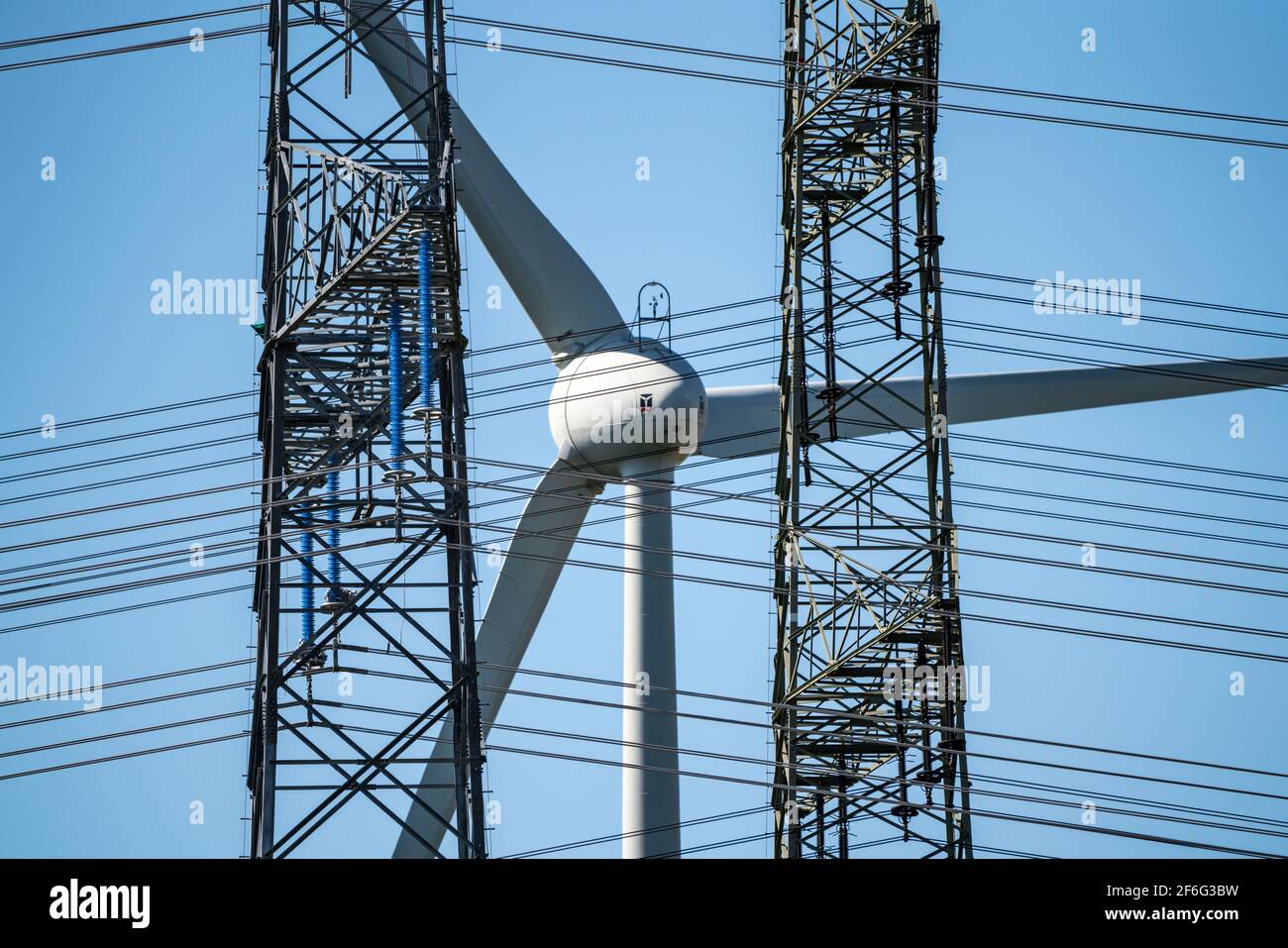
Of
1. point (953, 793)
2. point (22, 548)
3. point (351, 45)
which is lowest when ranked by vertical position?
point (953, 793)

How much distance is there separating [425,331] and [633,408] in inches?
455

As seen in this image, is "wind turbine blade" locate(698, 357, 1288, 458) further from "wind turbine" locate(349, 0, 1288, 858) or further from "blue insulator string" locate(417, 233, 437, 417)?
"blue insulator string" locate(417, 233, 437, 417)

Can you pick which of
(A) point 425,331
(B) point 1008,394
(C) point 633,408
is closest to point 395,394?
(A) point 425,331

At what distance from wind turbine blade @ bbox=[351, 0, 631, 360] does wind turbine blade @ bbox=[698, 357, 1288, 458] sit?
8.46ft

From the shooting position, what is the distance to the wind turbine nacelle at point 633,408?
120 feet

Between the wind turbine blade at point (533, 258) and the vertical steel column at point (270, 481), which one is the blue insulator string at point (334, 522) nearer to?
the vertical steel column at point (270, 481)

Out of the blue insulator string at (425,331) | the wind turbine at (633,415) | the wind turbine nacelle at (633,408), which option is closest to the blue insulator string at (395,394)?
the blue insulator string at (425,331)

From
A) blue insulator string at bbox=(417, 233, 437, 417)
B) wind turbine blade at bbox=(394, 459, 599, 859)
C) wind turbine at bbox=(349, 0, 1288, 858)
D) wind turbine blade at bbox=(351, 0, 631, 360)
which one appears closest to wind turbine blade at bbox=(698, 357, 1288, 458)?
wind turbine at bbox=(349, 0, 1288, 858)

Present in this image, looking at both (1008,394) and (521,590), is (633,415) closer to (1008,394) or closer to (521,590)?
(521,590)
